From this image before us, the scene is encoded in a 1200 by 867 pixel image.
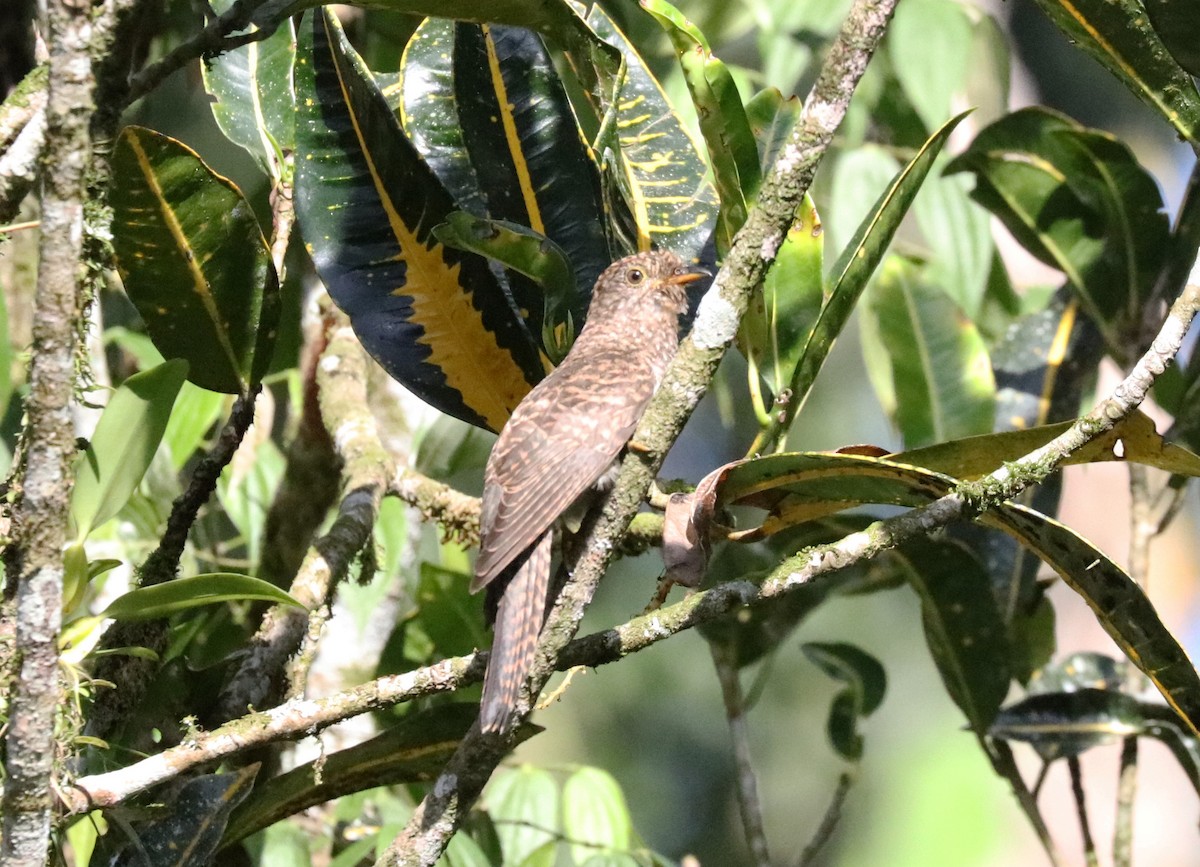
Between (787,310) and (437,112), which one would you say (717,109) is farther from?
(437,112)

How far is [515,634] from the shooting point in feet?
5.79

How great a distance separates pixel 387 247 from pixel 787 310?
682 millimetres

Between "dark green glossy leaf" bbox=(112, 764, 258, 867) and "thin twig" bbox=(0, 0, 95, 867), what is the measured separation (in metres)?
0.42

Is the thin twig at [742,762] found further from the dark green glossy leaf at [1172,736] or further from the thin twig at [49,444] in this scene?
the thin twig at [49,444]

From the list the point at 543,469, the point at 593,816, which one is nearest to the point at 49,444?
the point at 543,469

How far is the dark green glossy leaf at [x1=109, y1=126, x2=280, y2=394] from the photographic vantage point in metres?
1.64

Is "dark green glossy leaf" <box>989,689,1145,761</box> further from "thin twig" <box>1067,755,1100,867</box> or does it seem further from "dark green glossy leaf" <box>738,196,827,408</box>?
"dark green glossy leaf" <box>738,196,827,408</box>

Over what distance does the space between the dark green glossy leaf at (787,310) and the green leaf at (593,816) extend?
1.13m

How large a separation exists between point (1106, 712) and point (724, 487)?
1354 millimetres

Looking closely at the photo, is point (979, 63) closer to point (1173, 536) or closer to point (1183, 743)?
point (1183, 743)

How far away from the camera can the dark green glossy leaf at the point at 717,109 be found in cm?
170

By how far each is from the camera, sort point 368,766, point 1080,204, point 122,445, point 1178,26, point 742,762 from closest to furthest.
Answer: point 122,445
point 1178,26
point 368,766
point 742,762
point 1080,204

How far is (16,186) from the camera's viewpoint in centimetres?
150

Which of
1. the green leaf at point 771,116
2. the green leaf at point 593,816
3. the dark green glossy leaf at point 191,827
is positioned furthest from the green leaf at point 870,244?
the green leaf at point 593,816
